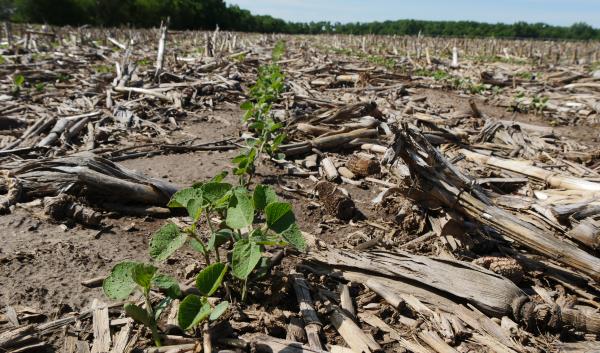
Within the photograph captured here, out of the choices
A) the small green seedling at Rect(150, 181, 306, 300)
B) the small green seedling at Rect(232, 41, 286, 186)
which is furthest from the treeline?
the small green seedling at Rect(150, 181, 306, 300)

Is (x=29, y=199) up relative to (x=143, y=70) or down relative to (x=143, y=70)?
down

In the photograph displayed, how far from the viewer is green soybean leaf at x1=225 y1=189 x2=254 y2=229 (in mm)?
2336

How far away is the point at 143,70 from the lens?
10.5 metres

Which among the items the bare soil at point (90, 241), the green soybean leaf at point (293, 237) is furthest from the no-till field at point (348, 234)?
the green soybean leaf at point (293, 237)

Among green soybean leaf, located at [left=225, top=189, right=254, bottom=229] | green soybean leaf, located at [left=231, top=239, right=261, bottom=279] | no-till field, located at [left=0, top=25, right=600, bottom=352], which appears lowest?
no-till field, located at [left=0, top=25, right=600, bottom=352]

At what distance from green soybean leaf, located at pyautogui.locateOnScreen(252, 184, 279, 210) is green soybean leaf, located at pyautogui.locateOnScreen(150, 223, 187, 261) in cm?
44

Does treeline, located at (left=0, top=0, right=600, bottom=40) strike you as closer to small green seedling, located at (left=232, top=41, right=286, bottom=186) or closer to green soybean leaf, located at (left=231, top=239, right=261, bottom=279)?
small green seedling, located at (left=232, top=41, right=286, bottom=186)

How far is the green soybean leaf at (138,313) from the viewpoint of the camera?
2061 mm

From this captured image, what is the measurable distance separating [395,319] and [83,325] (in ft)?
5.89

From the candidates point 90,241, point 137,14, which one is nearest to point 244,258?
point 90,241

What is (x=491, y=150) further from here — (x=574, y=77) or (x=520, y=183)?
(x=574, y=77)

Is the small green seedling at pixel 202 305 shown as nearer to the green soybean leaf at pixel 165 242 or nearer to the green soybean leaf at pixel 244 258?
the green soybean leaf at pixel 244 258

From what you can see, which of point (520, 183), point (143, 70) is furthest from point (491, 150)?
point (143, 70)

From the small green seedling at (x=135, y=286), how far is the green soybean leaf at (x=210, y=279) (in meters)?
0.19
